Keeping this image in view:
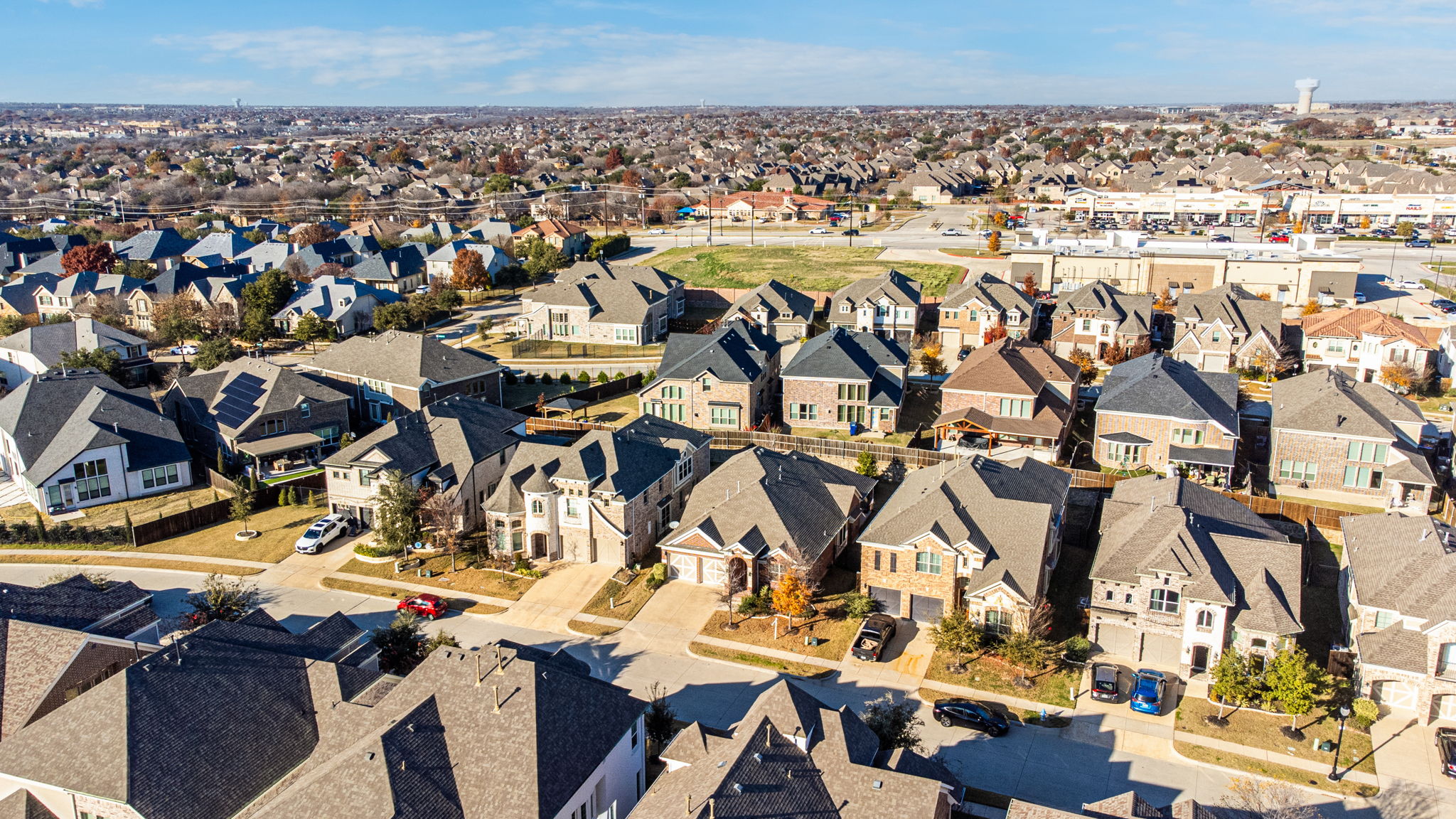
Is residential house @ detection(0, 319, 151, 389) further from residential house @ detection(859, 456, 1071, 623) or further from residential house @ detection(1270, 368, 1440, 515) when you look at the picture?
residential house @ detection(1270, 368, 1440, 515)

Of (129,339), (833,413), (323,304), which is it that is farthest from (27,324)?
(833,413)

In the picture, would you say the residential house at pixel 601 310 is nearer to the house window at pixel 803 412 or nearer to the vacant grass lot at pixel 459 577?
the house window at pixel 803 412

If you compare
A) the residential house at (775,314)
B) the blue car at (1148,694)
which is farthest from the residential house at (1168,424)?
the residential house at (775,314)

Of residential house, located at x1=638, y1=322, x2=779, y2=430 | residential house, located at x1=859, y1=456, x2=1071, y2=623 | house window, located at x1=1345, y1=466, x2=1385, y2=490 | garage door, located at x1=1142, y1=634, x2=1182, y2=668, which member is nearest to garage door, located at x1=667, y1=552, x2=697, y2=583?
residential house, located at x1=859, y1=456, x2=1071, y2=623

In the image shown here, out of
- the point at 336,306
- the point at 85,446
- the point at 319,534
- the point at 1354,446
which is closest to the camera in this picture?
the point at 319,534

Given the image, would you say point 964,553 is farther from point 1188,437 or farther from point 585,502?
point 1188,437

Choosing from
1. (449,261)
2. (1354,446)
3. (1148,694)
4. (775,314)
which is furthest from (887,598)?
(449,261)
